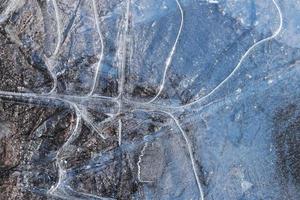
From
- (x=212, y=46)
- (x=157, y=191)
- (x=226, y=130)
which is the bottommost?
(x=157, y=191)

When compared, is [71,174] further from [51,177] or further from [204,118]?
[204,118]

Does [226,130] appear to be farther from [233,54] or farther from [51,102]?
[51,102]

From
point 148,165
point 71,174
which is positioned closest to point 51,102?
point 71,174

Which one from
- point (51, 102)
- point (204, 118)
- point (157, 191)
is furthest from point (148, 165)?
point (51, 102)

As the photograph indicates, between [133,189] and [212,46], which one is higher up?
[212,46]

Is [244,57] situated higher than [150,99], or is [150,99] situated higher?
[244,57]

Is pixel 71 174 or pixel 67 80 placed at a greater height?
pixel 67 80
